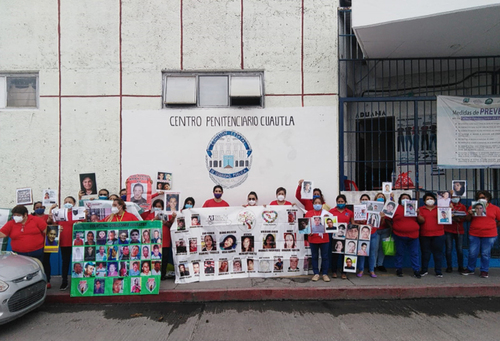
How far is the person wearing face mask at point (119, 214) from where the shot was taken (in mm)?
6119

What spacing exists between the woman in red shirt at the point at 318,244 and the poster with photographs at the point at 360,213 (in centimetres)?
65

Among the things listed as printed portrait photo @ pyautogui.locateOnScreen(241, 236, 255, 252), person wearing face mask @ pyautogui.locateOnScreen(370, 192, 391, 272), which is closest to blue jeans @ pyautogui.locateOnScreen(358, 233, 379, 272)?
person wearing face mask @ pyautogui.locateOnScreen(370, 192, 391, 272)

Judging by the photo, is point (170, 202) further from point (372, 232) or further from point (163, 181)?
point (372, 232)

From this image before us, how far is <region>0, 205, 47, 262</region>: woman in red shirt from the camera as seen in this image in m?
6.02

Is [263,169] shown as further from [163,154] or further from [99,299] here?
[99,299]

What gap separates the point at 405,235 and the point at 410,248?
1.29 feet

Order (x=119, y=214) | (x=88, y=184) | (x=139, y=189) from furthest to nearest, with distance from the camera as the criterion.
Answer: (x=139, y=189) < (x=88, y=184) < (x=119, y=214)

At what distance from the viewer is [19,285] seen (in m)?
4.88

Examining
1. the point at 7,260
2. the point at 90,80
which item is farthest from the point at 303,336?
the point at 90,80

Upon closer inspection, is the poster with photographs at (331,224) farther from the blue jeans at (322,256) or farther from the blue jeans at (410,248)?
the blue jeans at (410,248)

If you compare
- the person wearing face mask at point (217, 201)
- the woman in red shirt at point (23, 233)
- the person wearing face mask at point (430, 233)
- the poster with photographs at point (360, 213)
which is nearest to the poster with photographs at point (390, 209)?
the poster with photographs at point (360, 213)

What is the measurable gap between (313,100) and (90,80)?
525 centimetres

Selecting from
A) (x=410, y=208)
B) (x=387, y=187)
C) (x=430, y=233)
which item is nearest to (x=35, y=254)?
(x=387, y=187)

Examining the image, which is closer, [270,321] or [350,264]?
[270,321]
